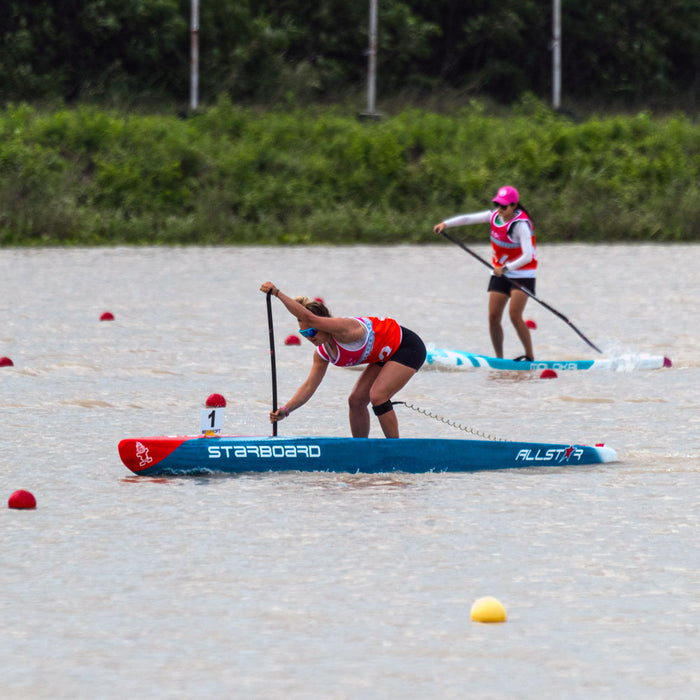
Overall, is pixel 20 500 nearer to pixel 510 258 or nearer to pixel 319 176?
pixel 510 258

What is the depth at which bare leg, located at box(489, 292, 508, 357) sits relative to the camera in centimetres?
1469

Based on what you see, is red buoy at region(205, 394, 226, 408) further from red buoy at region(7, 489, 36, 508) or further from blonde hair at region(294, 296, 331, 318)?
red buoy at region(7, 489, 36, 508)

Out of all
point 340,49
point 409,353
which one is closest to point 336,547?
point 409,353

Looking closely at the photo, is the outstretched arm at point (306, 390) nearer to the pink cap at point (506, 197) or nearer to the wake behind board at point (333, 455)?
the wake behind board at point (333, 455)

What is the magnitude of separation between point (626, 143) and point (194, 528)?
1191 inches

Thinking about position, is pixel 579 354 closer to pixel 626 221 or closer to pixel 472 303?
pixel 472 303

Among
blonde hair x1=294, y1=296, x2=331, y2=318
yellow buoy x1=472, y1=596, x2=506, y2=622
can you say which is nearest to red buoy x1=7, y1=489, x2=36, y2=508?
blonde hair x1=294, y1=296, x2=331, y2=318

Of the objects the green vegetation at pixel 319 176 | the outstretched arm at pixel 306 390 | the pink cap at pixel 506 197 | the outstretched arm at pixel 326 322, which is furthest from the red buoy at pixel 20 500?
the green vegetation at pixel 319 176

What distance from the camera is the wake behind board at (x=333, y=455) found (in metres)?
9.00

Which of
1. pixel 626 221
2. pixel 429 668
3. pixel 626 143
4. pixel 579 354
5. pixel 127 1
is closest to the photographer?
pixel 429 668

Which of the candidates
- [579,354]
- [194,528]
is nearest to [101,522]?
[194,528]

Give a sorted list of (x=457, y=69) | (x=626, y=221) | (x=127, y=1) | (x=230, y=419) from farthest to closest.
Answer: (x=457, y=69)
(x=127, y=1)
(x=626, y=221)
(x=230, y=419)

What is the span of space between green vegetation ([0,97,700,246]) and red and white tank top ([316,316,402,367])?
2096 centimetres

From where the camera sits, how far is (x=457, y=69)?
48.2m
